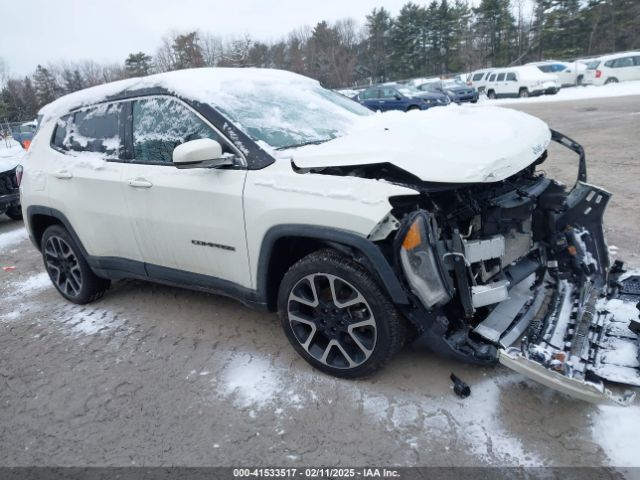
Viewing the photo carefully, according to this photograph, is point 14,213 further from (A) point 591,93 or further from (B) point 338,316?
(A) point 591,93

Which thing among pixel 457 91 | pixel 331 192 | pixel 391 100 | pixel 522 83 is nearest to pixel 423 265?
pixel 331 192

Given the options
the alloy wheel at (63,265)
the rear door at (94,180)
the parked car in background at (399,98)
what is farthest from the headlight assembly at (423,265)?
the parked car in background at (399,98)

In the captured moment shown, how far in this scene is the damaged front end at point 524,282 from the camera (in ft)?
7.79

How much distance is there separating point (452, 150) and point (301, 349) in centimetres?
151

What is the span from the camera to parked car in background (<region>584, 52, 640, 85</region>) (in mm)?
22703

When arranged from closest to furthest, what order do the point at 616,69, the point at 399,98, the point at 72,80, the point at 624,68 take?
the point at 399,98, the point at 624,68, the point at 616,69, the point at 72,80

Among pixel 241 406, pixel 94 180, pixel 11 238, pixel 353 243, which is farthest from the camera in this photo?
pixel 11 238

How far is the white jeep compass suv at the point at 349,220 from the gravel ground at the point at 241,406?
248 mm

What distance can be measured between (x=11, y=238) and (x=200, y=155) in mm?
6235

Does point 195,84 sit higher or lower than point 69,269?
higher

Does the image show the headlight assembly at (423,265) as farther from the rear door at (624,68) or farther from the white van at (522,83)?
the rear door at (624,68)

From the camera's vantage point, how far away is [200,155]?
2.69 metres

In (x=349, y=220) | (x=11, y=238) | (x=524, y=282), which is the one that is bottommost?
(x=11, y=238)

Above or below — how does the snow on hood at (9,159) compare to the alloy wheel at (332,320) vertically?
above
